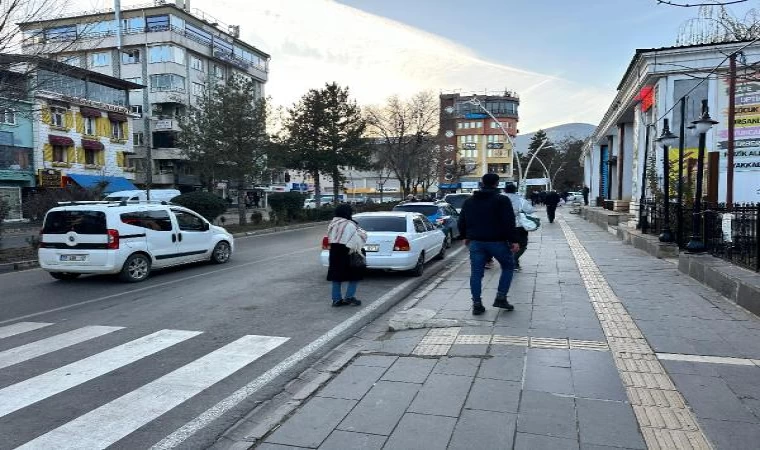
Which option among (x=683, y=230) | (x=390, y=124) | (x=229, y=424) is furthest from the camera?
(x=390, y=124)

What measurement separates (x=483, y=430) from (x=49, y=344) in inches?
204

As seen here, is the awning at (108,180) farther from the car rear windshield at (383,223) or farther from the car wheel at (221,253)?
the car rear windshield at (383,223)

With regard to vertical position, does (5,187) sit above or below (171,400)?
above

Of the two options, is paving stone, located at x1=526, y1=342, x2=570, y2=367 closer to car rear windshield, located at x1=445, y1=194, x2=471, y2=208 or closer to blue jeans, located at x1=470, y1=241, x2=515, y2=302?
blue jeans, located at x1=470, y1=241, x2=515, y2=302

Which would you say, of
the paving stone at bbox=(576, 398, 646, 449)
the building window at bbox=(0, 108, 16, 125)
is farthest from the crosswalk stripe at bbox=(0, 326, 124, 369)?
the building window at bbox=(0, 108, 16, 125)

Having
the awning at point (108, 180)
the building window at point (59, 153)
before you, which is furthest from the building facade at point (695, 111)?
the building window at point (59, 153)

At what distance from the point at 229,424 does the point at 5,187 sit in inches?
1529

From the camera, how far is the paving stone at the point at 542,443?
324 centimetres

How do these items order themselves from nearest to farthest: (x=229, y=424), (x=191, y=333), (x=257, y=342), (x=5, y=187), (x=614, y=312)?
(x=229, y=424), (x=257, y=342), (x=191, y=333), (x=614, y=312), (x=5, y=187)

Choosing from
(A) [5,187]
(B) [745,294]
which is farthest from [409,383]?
(A) [5,187]

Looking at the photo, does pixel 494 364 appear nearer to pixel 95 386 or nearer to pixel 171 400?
pixel 171 400

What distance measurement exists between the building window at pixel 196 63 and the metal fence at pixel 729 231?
184ft

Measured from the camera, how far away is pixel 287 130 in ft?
118

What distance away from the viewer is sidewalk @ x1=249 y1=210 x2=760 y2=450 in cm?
Answer: 343
